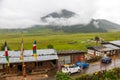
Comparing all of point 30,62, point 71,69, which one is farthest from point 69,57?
point 30,62

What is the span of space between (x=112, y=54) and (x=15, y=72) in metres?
34.6

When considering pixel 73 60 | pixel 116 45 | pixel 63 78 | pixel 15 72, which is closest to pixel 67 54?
pixel 73 60

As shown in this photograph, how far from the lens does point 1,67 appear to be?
162 feet

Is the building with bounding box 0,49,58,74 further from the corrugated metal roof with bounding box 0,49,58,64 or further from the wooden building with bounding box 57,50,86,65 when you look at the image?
the wooden building with bounding box 57,50,86,65

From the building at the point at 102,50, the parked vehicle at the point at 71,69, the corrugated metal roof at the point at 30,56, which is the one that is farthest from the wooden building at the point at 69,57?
the building at the point at 102,50

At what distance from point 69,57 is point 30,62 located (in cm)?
1111

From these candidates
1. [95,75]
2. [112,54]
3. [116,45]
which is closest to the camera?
[95,75]

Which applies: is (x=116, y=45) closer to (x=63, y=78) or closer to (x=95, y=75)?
(x=95, y=75)

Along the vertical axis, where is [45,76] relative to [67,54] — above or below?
below

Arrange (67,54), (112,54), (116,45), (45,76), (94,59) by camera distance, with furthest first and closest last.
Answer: (116,45) < (112,54) < (94,59) < (67,54) < (45,76)

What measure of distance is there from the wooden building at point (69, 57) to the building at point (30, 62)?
3.23 metres

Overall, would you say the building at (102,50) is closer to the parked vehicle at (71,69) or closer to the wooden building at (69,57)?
the wooden building at (69,57)

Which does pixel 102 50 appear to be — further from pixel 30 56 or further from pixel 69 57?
pixel 30 56

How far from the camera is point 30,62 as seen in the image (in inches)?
1996
